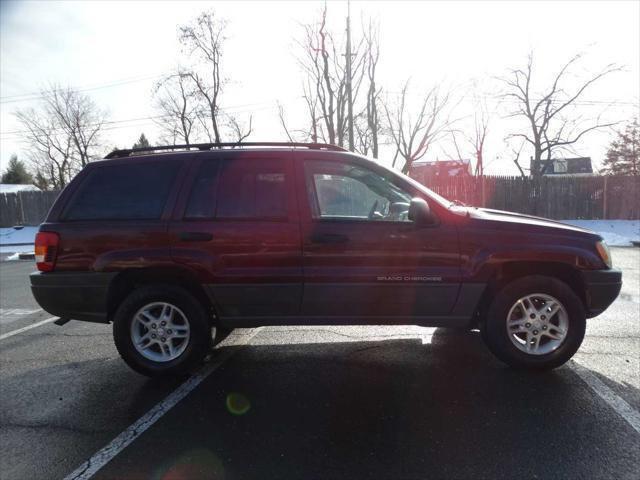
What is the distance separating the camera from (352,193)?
3816mm

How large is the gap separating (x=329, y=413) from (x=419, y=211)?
1.67 m

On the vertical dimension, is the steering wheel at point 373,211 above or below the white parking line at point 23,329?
above

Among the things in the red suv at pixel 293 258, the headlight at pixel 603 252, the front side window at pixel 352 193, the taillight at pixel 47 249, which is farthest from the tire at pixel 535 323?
the taillight at pixel 47 249

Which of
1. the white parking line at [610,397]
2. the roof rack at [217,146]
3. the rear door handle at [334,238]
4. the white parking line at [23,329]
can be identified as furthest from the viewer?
the white parking line at [23,329]

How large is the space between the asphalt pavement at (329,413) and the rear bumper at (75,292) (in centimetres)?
65

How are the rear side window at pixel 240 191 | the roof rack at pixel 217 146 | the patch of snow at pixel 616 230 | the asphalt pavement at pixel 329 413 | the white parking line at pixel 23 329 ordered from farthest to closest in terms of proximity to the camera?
the patch of snow at pixel 616 230 < the white parking line at pixel 23 329 < the roof rack at pixel 217 146 < the rear side window at pixel 240 191 < the asphalt pavement at pixel 329 413

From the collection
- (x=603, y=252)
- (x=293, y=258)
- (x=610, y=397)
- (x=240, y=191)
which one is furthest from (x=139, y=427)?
(x=603, y=252)

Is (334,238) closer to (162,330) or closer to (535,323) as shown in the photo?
(162,330)

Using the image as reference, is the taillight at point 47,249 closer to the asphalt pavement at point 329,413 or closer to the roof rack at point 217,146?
the roof rack at point 217,146

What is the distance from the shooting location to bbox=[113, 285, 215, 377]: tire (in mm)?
3721

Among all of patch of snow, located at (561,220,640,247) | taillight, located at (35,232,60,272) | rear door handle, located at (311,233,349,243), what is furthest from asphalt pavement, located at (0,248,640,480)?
patch of snow, located at (561,220,640,247)

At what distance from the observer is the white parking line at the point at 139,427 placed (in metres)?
2.53

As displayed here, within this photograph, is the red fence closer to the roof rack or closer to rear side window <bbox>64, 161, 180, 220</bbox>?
the roof rack

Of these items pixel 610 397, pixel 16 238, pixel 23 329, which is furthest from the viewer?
pixel 16 238
